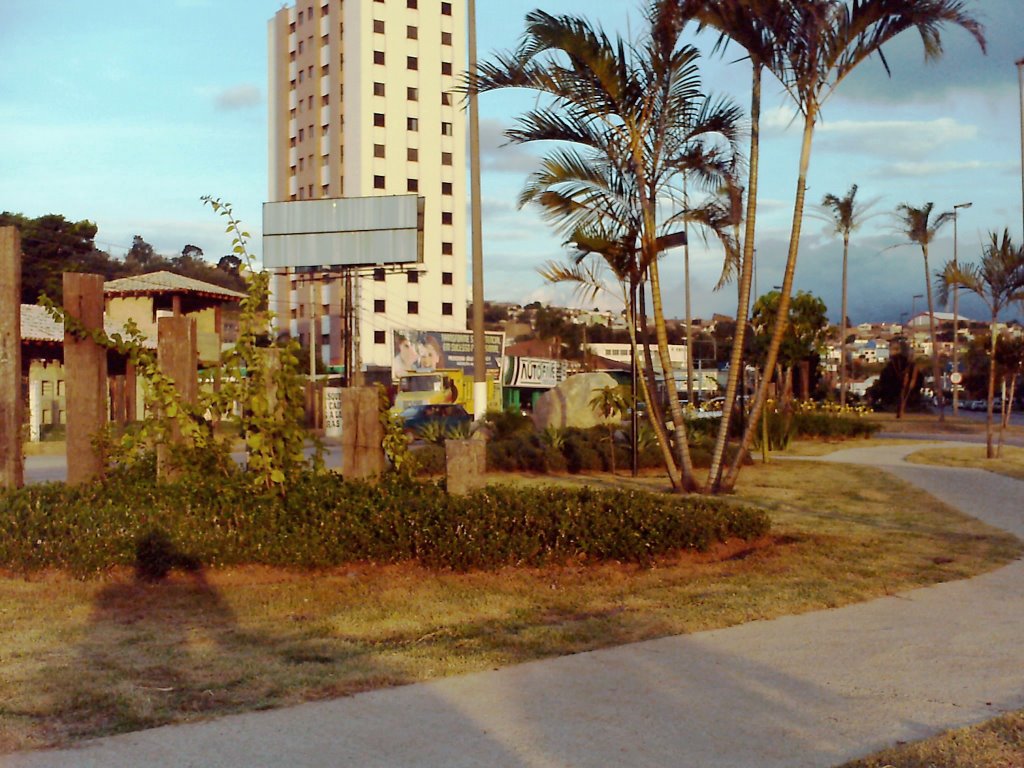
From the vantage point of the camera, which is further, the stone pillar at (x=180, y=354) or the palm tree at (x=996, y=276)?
the palm tree at (x=996, y=276)

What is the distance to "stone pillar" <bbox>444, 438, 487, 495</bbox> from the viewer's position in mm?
9523

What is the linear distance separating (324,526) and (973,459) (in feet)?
55.1

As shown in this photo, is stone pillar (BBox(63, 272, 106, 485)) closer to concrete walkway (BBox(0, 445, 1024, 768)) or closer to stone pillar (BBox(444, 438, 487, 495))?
stone pillar (BBox(444, 438, 487, 495))

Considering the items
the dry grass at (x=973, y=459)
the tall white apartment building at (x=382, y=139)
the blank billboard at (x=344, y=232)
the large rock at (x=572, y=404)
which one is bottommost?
the dry grass at (x=973, y=459)

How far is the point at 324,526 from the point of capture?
852cm

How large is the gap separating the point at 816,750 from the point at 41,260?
→ 174 feet

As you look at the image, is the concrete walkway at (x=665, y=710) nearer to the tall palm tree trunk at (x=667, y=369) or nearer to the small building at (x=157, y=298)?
the tall palm tree trunk at (x=667, y=369)

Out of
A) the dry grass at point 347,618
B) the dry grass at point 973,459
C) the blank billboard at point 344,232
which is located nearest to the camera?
the dry grass at point 347,618

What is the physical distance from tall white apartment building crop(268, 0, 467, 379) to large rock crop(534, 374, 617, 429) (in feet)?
131

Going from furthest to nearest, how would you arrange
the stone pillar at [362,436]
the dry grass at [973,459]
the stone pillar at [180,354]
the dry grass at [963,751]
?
the dry grass at [973,459]
the stone pillar at [180,354]
the stone pillar at [362,436]
the dry grass at [963,751]

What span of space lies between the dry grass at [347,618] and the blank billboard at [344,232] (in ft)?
88.0

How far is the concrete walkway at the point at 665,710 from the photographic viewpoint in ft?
14.3

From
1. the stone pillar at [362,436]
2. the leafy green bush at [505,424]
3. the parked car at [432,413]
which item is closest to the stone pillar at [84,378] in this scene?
the stone pillar at [362,436]

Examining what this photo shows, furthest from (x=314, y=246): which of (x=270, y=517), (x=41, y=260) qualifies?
(x=270, y=517)
